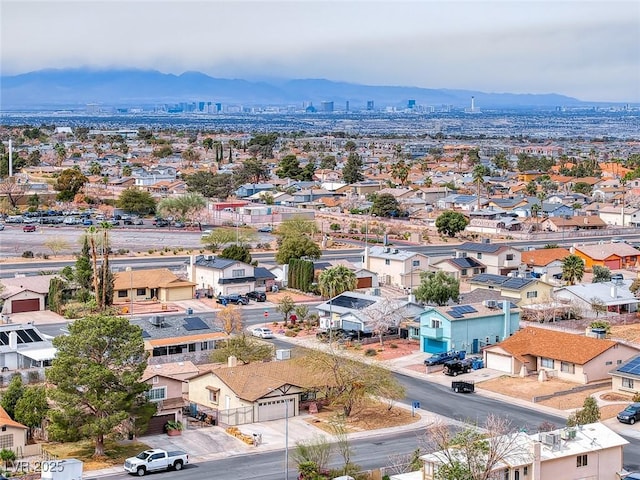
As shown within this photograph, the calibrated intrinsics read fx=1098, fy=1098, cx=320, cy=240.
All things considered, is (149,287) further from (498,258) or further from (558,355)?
(558,355)

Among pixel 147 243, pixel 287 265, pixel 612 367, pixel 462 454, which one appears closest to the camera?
pixel 462 454

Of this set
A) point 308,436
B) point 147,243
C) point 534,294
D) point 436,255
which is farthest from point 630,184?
point 308,436

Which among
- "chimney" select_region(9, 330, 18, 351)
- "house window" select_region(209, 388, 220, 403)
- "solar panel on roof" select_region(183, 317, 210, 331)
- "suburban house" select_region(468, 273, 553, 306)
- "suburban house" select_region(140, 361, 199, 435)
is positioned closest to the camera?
"suburban house" select_region(140, 361, 199, 435)

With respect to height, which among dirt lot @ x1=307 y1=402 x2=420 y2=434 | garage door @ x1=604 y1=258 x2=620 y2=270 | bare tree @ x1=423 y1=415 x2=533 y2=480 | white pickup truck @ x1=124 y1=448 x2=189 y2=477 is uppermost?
bare tree @ x1=423 y1=415 x2=533 y2=480

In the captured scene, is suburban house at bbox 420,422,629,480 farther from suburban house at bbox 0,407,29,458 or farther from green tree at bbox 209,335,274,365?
green tree at bbox 209,335,274,365

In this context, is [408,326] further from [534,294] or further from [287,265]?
[287,265]

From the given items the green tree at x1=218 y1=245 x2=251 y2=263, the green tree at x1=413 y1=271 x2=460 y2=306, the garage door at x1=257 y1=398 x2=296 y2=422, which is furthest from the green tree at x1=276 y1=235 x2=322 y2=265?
the garage door at x1=257 y1=398 x2=296 y2=422

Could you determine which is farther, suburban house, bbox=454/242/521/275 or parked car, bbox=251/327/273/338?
suburban house, bbox=454/242/521/275

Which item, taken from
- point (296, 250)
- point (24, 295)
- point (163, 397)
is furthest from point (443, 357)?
point (296, 250)

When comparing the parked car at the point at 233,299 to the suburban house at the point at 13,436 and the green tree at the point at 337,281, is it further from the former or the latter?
the suburban house at the point at 13,436
